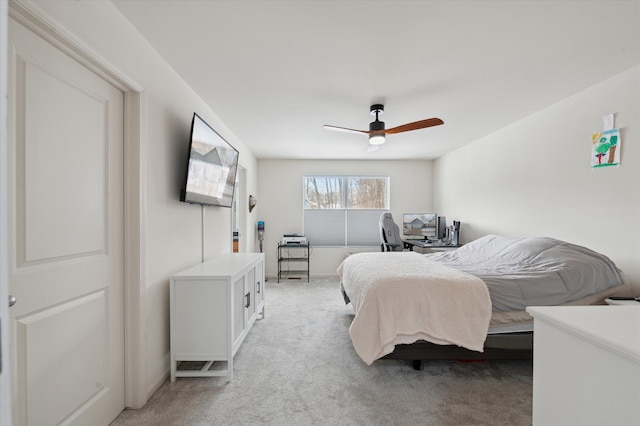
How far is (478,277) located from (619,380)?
5.45 feet

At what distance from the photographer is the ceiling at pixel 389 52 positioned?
1.70 m

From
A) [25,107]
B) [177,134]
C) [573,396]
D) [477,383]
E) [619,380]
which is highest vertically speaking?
[177,134]

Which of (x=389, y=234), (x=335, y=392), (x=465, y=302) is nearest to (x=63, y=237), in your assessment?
(x=335, y=392)

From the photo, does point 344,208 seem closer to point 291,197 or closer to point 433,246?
point 291,197

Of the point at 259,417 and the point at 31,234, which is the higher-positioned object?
the point at 31,234

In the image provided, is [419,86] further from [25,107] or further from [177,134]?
[25,107]

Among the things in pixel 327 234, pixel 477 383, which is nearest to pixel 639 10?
pixel 477 383

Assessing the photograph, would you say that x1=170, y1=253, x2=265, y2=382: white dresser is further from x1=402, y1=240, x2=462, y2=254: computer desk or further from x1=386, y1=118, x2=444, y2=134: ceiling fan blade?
x1=402, y1=240, x2=462, y2=254: computer desk

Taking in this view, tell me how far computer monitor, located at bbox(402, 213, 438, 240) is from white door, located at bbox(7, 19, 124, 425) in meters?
4.77

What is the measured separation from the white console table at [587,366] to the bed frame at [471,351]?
1156mm

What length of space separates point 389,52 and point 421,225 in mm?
3946

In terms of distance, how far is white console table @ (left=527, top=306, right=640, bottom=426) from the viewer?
2.65ft

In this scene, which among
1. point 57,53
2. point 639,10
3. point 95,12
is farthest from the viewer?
point 639,10

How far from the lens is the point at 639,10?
1.68m
